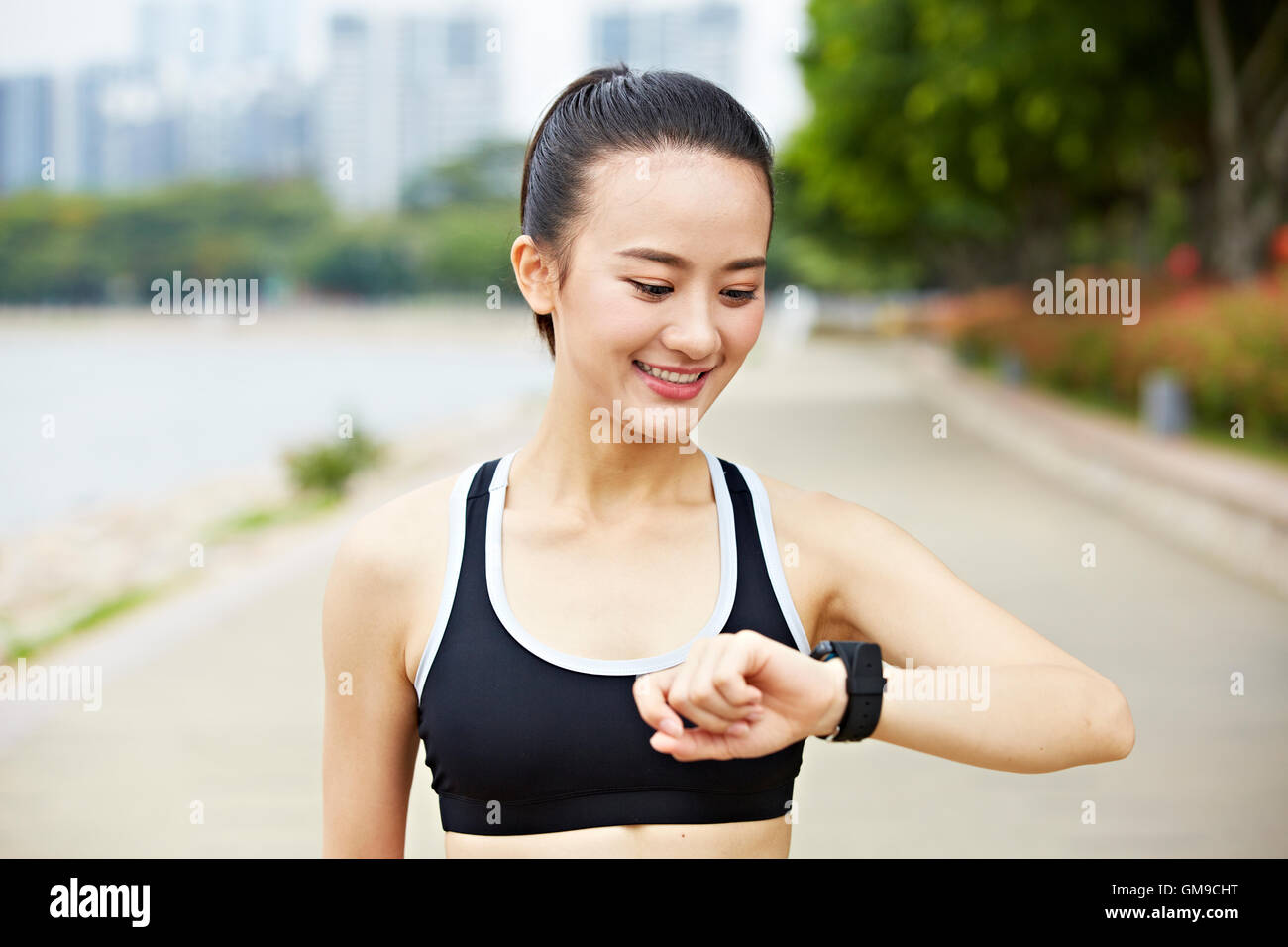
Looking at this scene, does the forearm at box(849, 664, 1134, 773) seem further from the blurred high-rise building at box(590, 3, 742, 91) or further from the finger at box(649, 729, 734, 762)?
the blurred high-rise building at box(590, 3, 742, 91)

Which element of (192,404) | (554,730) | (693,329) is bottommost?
(554,730)

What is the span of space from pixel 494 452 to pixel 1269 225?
937 centimetres

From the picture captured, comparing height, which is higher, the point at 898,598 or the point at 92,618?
the point at 898,598

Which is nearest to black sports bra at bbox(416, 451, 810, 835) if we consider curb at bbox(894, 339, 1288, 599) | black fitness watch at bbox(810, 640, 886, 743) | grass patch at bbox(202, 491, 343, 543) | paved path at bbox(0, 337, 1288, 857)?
black fitness watch at bbox(810, 640, 886, 743)

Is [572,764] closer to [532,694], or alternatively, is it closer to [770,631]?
[532,694]

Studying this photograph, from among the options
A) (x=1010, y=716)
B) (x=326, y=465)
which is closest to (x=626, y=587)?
(x=1010, y=716)

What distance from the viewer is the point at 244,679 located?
6238 mm

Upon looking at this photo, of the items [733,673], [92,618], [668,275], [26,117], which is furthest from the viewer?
[26,117]

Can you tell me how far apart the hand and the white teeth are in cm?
39

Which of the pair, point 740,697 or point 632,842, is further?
point 632,842

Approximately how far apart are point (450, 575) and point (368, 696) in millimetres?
218

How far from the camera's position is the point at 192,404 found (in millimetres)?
34938

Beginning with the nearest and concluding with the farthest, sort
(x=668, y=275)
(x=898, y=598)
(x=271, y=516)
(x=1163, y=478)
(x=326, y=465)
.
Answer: (x=668, y=275), (x=898, y=598), (x=1163, y=478), (x=271, y=516), (x=326, y=465)

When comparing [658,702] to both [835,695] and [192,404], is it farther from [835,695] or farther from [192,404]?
[192,404]
